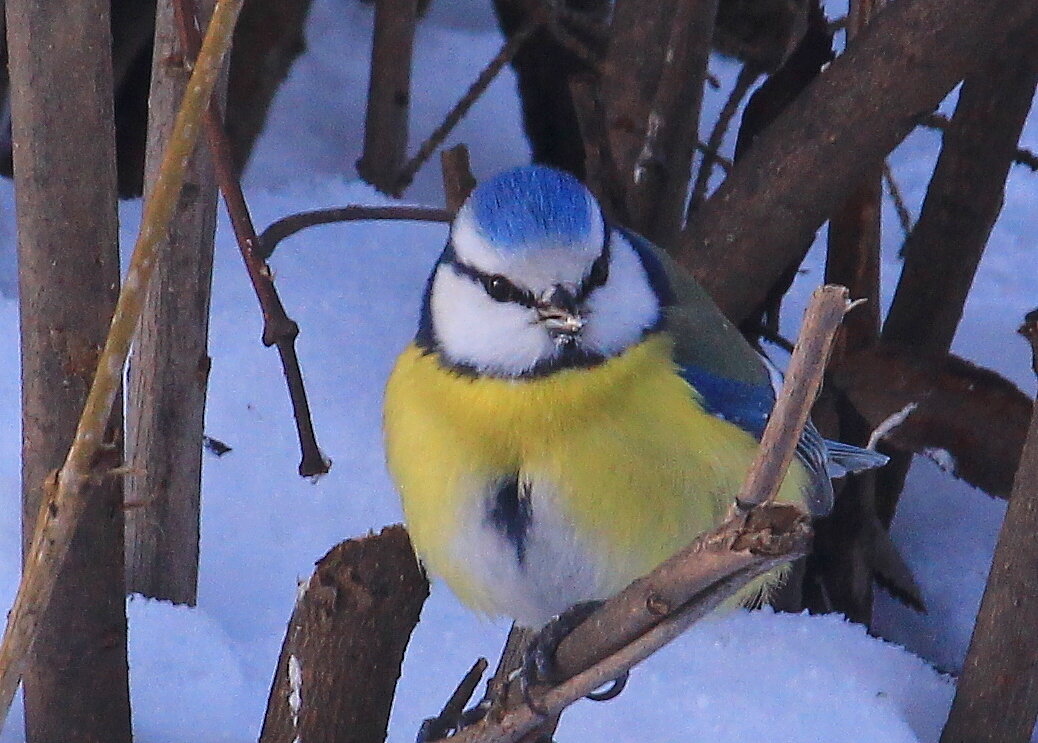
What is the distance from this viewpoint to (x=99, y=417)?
801 millimetres

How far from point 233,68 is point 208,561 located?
37.0 inches

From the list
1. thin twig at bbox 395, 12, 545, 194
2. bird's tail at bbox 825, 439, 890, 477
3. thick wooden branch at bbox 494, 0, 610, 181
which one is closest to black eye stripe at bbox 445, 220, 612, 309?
bird's tail at bbox 825, 439, 890, 477

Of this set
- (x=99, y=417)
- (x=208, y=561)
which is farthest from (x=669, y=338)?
(x=208, y=561)

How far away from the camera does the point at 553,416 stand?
1168mm

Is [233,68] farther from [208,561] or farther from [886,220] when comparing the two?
[886,220]

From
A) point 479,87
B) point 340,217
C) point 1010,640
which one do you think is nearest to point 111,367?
point 1010,640

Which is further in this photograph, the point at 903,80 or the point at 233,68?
the point at 233,68

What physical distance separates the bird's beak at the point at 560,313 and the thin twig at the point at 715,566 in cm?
A: 24

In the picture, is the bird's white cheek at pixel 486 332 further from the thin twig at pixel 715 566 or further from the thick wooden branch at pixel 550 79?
the thick wooden branch at pixel 550 79

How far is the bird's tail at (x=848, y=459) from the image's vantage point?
62.7 inches

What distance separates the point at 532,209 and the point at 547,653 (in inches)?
12.9

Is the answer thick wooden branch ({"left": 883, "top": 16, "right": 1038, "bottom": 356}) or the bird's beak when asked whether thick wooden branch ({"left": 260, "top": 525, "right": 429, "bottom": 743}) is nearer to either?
the bird's beak

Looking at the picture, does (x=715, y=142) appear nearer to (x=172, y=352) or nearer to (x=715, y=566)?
(x=172, y=352)

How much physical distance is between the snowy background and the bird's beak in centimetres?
44
